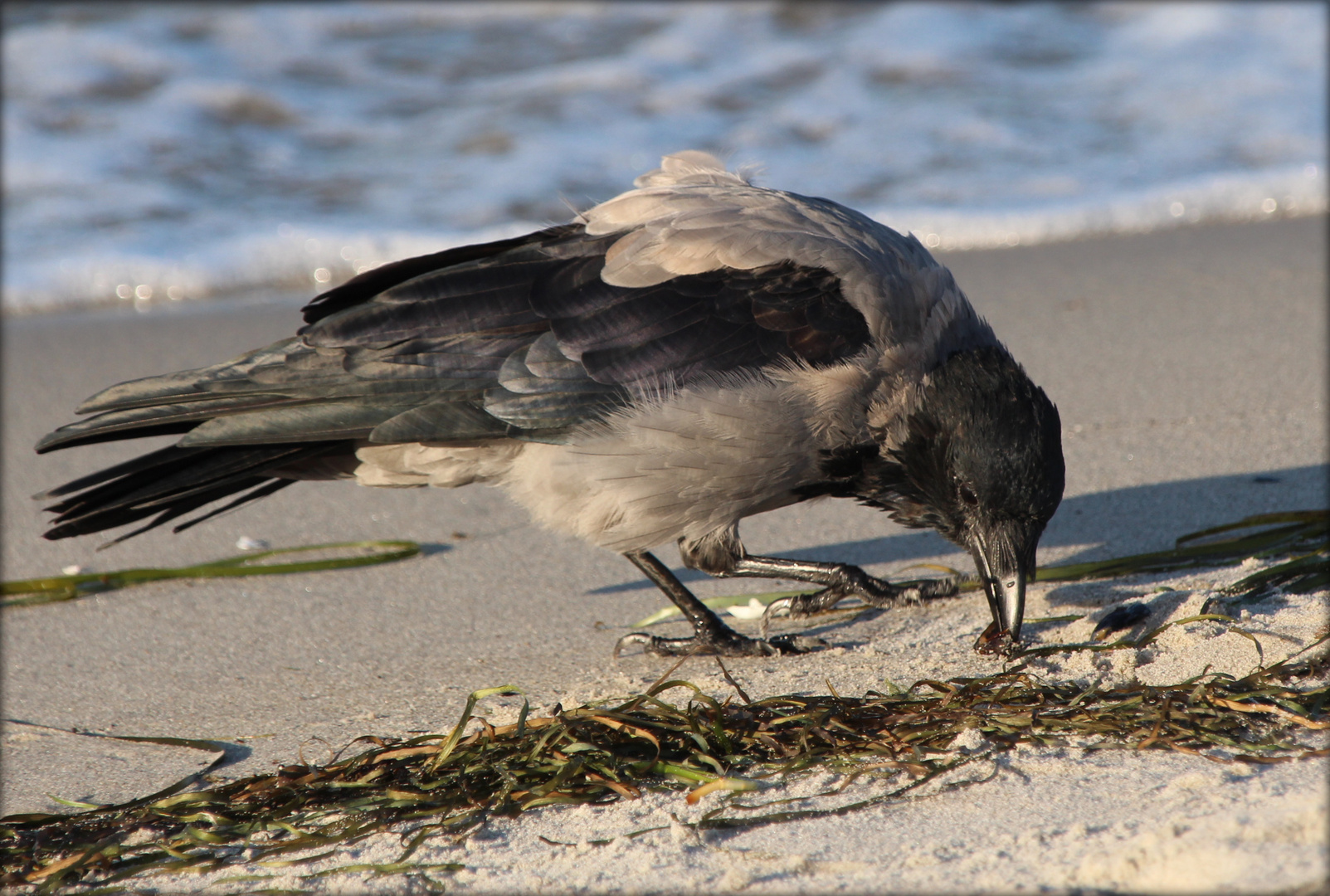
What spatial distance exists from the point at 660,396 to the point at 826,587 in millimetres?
745

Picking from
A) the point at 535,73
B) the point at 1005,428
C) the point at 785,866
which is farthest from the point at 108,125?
the point at 785,866

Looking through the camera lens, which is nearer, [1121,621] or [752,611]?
[1121,621]

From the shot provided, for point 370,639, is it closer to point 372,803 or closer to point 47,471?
point 372,803

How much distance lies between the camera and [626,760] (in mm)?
2428

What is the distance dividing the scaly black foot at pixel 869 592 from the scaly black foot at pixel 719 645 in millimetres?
103

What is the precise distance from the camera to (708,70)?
34.9 ft

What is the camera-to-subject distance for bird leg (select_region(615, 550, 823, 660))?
3221 mm

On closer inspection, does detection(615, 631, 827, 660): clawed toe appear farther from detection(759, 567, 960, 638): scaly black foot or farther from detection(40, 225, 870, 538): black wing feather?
detection(40, 225, 870, 538): black wing feather

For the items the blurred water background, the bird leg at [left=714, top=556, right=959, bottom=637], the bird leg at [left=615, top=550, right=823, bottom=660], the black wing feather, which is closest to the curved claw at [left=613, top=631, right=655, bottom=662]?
the bird leg at [left=615, top=550, right=823, bottom=660]

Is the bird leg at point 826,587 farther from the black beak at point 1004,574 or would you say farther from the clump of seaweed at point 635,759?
the clump of seaweed at point 635,759

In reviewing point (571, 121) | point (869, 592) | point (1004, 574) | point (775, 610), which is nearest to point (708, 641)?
point (775, 610)

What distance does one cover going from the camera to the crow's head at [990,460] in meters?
2.93

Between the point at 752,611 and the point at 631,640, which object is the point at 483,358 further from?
the point at 752,611

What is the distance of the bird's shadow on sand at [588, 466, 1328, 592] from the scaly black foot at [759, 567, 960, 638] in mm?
228
